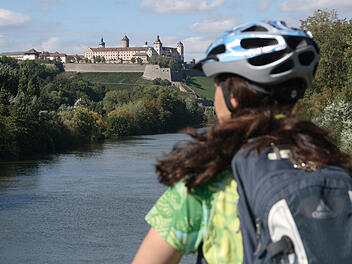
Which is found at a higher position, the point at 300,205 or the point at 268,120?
the point at 268,120

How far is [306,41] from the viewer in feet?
3.82

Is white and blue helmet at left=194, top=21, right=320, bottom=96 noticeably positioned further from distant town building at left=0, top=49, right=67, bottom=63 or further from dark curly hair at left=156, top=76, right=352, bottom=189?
distant town building at left=0, top=49, right=67, bottom=63

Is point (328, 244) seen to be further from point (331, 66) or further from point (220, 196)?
point (331, 66)

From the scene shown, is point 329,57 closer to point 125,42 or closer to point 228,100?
point 228,100

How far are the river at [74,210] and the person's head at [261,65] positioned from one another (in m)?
7.83

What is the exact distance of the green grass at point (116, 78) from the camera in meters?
94.3

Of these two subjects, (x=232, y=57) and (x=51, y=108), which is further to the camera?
(x=51, y=108)

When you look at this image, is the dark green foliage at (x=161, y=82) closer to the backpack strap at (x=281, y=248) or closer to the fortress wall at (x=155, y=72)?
the fortress wall at (x=155, y=72)

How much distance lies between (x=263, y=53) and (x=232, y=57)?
0.06 meters

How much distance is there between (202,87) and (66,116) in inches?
2440

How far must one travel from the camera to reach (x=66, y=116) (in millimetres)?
37219

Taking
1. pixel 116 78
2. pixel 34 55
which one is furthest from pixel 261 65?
pixel 34 55

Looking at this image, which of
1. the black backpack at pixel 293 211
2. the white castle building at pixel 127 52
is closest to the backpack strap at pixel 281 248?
the black backpack at pixel 293 211

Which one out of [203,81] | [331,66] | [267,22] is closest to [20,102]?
[331,66]
